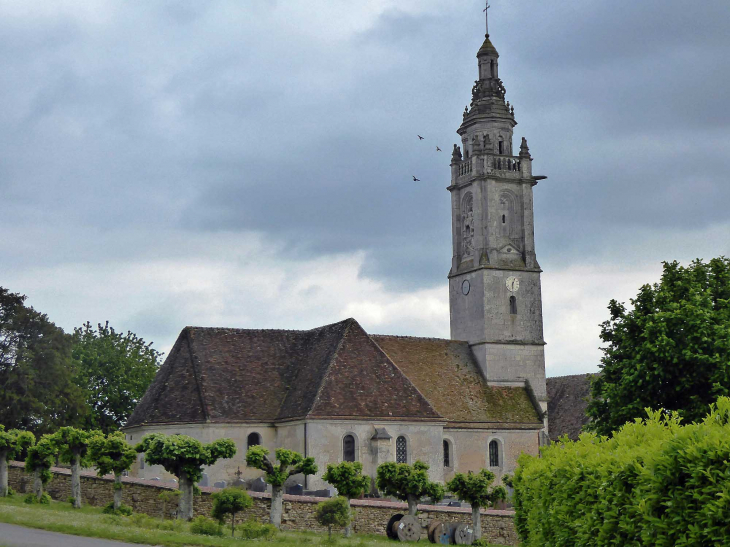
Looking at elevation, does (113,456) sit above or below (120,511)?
above

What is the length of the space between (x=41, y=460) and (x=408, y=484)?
687 inches

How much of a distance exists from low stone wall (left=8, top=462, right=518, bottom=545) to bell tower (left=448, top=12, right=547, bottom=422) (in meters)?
24.2

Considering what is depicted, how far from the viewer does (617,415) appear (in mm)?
38156

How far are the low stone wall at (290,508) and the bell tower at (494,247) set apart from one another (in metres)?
24.2

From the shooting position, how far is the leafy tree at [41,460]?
4319 cm

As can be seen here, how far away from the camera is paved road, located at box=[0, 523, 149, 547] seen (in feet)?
76.7

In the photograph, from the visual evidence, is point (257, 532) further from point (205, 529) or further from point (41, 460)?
point (41, 460)

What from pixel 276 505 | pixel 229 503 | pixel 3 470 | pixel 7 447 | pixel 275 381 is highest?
pixel 275 381

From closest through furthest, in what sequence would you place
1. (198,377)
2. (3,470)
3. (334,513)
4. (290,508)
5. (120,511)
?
1. (334,513)
2. (120,511)
3. (290,508)
4. (3,470)
5. (198,377)

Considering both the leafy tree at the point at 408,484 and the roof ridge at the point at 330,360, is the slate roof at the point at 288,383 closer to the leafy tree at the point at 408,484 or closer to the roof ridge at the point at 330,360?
the roof ridge at the point at 330,360

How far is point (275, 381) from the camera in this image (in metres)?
57.2

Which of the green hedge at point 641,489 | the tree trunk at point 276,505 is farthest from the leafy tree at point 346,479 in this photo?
the green hedge at point 641,489

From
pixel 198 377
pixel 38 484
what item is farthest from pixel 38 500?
pixel 198 377

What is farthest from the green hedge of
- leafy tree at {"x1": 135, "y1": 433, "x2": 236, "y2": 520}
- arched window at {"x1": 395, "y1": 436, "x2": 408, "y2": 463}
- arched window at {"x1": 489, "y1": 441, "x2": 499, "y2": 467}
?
arched window at {"x1": 489, "y1": 441, "x2": 499, "y2": 467}
